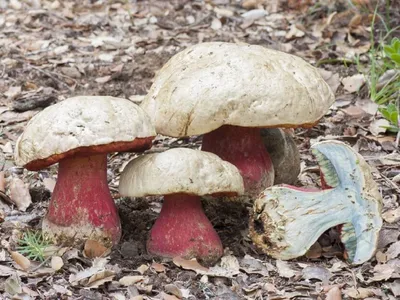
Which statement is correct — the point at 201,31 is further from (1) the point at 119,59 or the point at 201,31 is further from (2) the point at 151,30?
(1) the point at 119,59

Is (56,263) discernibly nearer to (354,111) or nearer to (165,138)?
(165,138)

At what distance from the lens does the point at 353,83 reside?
5898 mm

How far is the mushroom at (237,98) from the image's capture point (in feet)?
11.5

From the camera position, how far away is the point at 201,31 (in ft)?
24.3

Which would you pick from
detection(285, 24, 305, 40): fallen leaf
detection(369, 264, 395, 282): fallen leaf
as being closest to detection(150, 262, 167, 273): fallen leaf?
detection(369, 264, 395, 282): fallen leaf

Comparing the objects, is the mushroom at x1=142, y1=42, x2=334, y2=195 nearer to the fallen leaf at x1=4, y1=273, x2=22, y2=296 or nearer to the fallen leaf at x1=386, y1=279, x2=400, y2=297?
the fallen leaf at x1=386, y1=279, x2=400, y2=297

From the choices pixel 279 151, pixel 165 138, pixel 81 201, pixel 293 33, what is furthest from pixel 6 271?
pixel 293 33

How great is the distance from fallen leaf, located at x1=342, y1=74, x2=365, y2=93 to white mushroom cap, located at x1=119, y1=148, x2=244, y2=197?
275 cm

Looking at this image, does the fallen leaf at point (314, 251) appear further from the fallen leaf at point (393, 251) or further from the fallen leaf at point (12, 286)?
the fallen leaf at point (12, 286)

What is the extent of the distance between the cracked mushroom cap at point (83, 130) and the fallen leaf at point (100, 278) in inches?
21.6

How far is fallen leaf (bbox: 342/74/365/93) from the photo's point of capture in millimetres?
5848

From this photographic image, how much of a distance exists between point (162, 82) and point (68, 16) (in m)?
4.32

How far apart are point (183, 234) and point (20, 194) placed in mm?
1183

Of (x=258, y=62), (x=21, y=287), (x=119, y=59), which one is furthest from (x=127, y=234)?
(x=119, y=59)
